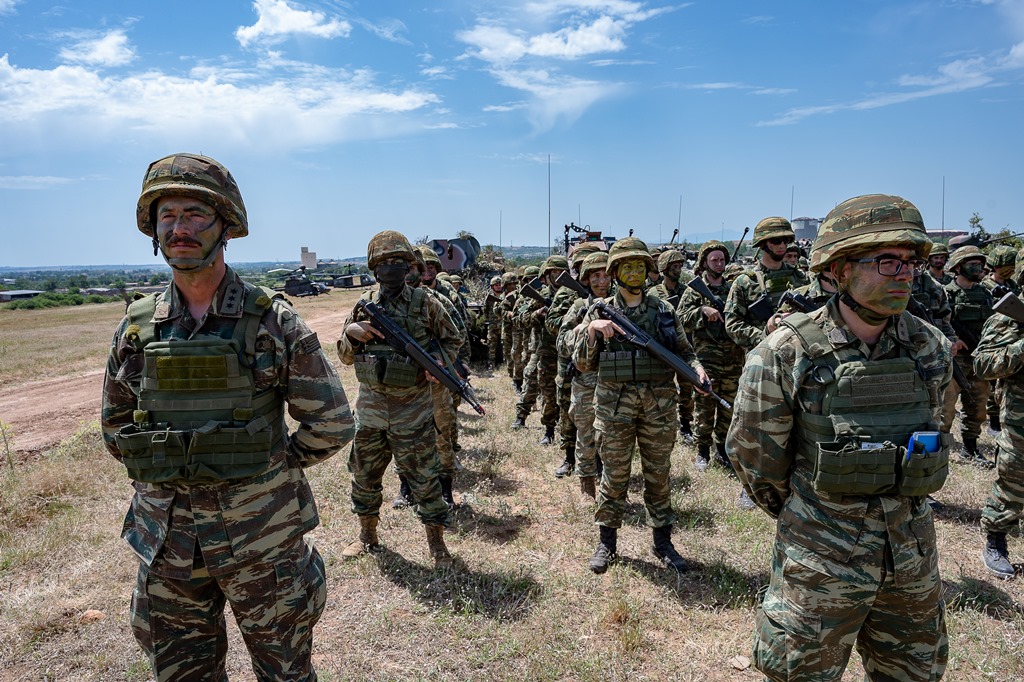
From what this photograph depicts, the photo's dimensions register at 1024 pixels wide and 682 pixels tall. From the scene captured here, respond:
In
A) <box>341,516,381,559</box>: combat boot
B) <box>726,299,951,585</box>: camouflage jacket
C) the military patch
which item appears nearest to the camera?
<box>726,299,951,585</box>: camouflage jacket

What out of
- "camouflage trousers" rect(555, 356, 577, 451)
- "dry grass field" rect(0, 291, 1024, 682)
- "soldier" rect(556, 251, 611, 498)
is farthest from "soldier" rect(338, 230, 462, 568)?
"camouflage trousers" rect(555, 356, 577, 451)

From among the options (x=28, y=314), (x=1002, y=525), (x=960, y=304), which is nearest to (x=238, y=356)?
(x=1002, y=525)

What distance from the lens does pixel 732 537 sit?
5121 mm

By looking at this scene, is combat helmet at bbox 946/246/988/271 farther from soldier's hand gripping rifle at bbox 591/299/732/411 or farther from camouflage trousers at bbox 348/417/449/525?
camouflage trousers at bbox 348/417/449/525

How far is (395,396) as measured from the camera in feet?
15.2

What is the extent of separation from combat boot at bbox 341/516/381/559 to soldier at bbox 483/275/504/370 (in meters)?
9.22

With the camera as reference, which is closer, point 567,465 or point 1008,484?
point 1008,484

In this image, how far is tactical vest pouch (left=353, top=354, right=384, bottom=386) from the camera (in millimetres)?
4559

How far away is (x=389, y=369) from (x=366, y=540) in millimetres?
1596

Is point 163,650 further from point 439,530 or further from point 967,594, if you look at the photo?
point 967,594

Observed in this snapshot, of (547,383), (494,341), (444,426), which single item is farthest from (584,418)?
(494,341)

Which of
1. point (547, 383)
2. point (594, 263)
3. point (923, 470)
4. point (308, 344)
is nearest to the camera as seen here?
point (923, 470)

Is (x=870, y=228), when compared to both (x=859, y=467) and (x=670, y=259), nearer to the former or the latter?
(x=859, y=467)

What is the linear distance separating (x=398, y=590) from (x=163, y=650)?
7.02ft
